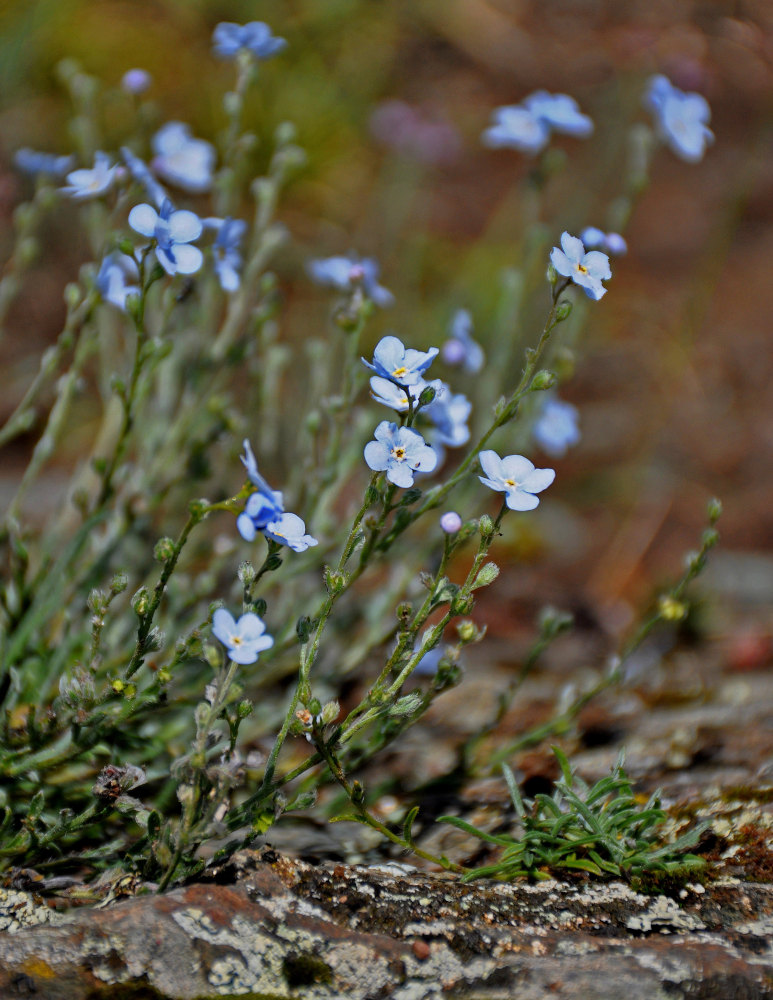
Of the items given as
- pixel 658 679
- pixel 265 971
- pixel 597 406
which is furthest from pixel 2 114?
pixel 265 971

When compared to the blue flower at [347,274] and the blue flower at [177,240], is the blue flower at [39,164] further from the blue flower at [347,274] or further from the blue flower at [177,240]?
the blue flower at [177,240]

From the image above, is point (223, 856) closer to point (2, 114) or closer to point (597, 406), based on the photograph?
point (597, 406)

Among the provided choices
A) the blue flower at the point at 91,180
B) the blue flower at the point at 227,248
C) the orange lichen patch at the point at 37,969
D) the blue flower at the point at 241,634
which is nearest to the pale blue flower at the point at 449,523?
the blue flower at the point at 241,634

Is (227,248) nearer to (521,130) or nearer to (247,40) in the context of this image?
(247,40)

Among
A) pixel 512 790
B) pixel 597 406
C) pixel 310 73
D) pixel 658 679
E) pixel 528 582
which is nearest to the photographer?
pixel 512 790

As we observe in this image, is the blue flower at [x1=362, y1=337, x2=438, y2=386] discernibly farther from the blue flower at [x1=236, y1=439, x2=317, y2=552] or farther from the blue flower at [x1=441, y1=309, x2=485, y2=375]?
the blue flower at [x1=441, y1=309, x2=485, y2=375]

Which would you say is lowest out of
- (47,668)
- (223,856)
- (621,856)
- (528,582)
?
(528,582)


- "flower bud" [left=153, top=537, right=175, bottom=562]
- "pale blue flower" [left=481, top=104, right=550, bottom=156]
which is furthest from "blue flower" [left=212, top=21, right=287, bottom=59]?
"flower bud" [left=153, top=537, right=175, bottom=562]
